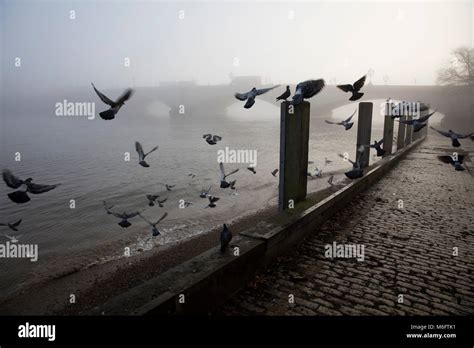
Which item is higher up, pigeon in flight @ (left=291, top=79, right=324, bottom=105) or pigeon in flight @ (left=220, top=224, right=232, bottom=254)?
pigeon in flight @ (left=291, top=79, right=324, bottom=105)

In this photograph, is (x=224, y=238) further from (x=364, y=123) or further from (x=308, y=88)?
(x=364, y=123)

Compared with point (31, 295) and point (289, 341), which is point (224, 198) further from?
point (289, 341)

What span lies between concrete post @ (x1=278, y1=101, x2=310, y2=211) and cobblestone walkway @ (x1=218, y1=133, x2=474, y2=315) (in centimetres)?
95

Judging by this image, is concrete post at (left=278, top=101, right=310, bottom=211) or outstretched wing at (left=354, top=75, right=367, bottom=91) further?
concrete post at (left=278, top=101, right=310, bottom=211)

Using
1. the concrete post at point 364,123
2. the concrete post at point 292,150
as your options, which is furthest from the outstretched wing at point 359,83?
the concrete post at point 364,123

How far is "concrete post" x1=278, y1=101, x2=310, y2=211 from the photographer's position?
21.5ft

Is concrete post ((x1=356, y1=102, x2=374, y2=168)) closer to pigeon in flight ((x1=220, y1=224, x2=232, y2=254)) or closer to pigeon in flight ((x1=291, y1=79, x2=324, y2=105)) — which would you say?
pigeon in flight ((x1=291, y1=79, x2=324, y2=105))

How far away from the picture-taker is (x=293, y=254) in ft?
18.6

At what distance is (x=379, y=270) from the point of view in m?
5.16

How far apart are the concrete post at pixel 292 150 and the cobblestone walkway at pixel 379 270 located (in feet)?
3.10

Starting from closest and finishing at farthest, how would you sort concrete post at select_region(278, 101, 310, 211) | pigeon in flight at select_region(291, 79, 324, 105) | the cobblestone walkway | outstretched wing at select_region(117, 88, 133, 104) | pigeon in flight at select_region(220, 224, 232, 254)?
the cobblestone walkway
pigeon in flight at select_region(220, 224, 232, 254)
outstretched wing at select_region(117, 88, 133, 104)
pigeon in flight at select_region(291, 79, 324, 105)
concrete post at select_region(278, 101, 310, 211)

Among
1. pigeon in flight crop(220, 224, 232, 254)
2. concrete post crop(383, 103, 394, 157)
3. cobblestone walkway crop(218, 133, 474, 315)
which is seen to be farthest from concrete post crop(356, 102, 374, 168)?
pigeon in flight crop(220, 224, 232, 254)

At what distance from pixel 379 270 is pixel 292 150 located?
271 centimetres

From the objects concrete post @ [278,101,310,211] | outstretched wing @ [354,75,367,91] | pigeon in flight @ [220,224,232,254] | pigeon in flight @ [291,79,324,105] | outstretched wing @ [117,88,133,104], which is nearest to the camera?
pigeon in flight @ [220,224,232,254]
